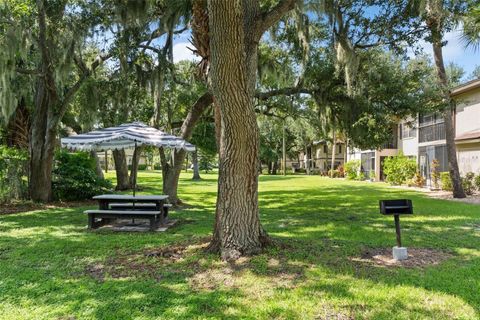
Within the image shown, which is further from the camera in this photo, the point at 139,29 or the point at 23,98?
the point at 23,98

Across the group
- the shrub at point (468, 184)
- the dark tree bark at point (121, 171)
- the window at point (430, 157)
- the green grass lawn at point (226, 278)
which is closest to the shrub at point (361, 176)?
the window at point (430, 157)

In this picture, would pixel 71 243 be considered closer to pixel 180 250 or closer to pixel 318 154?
pixel 180 250

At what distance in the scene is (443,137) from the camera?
62.7 feet

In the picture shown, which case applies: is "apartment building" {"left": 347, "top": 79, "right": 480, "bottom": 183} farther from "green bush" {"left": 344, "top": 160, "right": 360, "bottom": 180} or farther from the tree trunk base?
the tree trunk base

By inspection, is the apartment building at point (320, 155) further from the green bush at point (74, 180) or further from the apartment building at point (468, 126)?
the green bush at point (74, 180)

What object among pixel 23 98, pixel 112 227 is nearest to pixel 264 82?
pixel 112 227

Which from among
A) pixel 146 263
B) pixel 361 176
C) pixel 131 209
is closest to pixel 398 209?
pixel 146 263

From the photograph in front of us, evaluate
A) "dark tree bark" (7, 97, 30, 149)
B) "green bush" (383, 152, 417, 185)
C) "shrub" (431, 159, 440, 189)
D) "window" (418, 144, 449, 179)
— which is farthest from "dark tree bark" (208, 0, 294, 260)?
"green bush" (383, 152, 417, 185)

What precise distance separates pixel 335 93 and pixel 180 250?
24.1 ft

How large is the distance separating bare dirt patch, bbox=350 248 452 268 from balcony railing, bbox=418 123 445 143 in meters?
16.1

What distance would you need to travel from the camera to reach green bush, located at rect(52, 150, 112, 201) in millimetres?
12172

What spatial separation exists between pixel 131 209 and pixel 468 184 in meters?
14.3

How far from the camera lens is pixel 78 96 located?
13633mm

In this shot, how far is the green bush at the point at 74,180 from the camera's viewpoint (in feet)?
39.9
